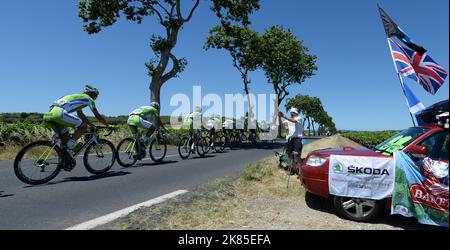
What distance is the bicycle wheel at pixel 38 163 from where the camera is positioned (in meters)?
6.26

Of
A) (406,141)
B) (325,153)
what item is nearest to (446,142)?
(406,141)

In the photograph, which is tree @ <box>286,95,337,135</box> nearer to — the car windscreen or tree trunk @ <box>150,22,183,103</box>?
tree trunk @ <box>150,22,183,103</box>

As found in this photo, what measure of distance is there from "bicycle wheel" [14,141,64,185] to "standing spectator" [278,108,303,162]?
17.9ft

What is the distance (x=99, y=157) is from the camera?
7891 mm

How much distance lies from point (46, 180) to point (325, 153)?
5721 millimetres

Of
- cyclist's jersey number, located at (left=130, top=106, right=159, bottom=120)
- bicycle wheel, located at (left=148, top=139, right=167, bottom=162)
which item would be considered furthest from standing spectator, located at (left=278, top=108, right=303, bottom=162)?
bicycle wheel, located at (left=148, top=139, right=167, bottom=162)

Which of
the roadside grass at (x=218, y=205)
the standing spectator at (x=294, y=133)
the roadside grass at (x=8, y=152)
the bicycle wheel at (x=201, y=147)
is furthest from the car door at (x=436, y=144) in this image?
the roadside grass at (x=8, y=152)

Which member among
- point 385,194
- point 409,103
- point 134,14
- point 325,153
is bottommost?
point 385,194

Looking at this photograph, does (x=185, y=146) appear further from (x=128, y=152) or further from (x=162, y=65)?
(x=162, y=65)

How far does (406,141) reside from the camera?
15.9 feet

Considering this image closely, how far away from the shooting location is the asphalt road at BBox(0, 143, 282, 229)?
448 centimetres

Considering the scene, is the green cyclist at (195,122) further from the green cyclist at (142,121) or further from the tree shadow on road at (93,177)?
the tree shadow on road at (93,177)

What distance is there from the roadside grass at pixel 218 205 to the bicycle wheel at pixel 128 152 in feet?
10.1
